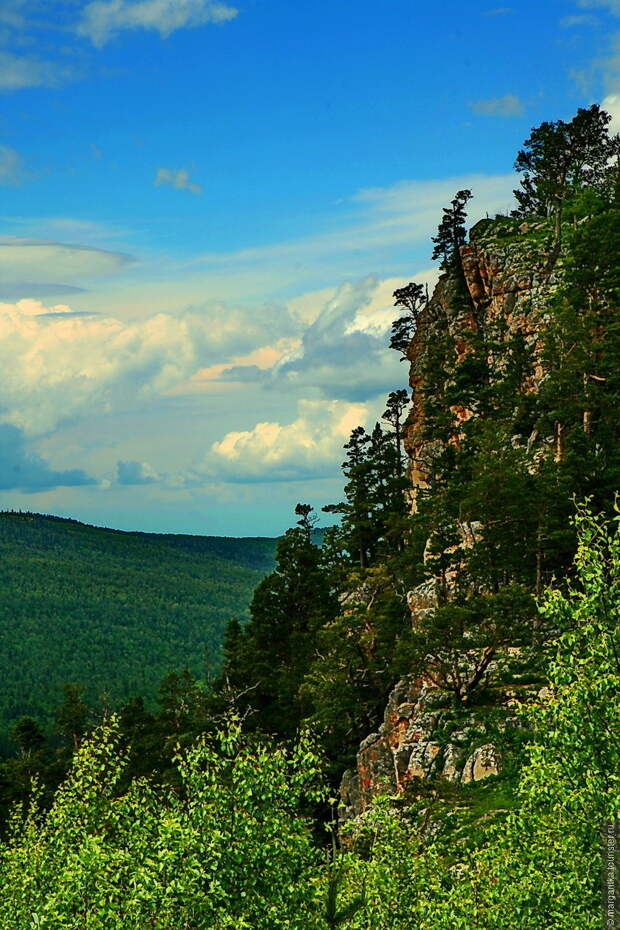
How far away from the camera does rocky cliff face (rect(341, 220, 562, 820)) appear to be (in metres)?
41.0

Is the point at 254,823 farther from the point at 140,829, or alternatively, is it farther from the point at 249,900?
the point at 140,829

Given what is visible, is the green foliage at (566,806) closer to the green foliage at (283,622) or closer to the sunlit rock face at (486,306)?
the sunlit rock face at (486,306)

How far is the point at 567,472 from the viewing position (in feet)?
161

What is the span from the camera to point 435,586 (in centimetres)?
5559

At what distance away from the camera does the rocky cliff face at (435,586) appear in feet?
135

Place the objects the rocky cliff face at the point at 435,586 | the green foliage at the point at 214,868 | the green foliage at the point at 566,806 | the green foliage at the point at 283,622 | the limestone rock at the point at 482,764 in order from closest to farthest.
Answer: the green foliage at the point at 214,868
the green foliage at the point at 566,806
the limestone rock at the point at 482,764
the rocky cliff face at the point at 435,586
the green foliage at the point at 283,622

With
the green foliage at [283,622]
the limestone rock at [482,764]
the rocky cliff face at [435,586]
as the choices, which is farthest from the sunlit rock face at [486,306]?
the limestone rock at [482,764]

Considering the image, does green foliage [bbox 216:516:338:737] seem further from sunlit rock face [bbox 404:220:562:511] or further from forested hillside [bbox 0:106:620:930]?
sunlit rock face [bbox 404:220:562:511]

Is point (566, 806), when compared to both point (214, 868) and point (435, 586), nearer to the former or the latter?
point (214, 868)

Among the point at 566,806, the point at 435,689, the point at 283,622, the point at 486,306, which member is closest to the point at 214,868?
the point at 566,806

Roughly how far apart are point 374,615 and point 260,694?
2092cm

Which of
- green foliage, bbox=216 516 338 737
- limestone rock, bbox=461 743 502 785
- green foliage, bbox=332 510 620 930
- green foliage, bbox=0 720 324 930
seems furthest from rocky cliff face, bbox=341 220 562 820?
green foliage, bbox=216 516 338 737

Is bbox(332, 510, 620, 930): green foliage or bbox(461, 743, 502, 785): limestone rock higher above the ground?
bbox(332, 510, 620, 930): green foliage

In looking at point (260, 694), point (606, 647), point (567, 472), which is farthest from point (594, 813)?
point (260, 694)
